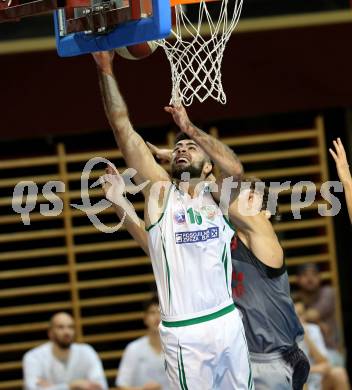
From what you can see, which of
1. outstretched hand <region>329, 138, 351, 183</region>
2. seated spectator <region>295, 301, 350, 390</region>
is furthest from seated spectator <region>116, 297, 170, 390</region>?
outstretched hand <region>329, 138, 351, 183</region>

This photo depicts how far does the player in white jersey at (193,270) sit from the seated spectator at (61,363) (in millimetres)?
3655

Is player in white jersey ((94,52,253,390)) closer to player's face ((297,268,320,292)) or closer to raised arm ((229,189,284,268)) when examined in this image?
raised arm ((229,189,284,268))

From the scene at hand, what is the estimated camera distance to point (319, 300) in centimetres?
1170

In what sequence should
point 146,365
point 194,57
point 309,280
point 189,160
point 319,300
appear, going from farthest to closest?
point 319,300, point 309,280, point 146,365, point 194,57, point 189,160

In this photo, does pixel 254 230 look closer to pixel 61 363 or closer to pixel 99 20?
pixel 99 20

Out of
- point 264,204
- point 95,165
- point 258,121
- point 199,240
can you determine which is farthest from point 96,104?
point 199,240

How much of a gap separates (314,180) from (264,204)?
475cm

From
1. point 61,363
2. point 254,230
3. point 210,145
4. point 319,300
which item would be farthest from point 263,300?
point 319,300

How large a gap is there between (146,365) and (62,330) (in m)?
0.85

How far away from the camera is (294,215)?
42.0ft

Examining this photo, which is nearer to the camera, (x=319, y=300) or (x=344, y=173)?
(x=344, y=173)

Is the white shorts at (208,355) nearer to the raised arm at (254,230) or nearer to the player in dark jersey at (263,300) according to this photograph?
A: the player in dark jersey at (263,300)

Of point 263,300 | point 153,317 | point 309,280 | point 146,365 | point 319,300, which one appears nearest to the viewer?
point 263,300

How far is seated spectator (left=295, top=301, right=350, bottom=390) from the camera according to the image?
1059cm
